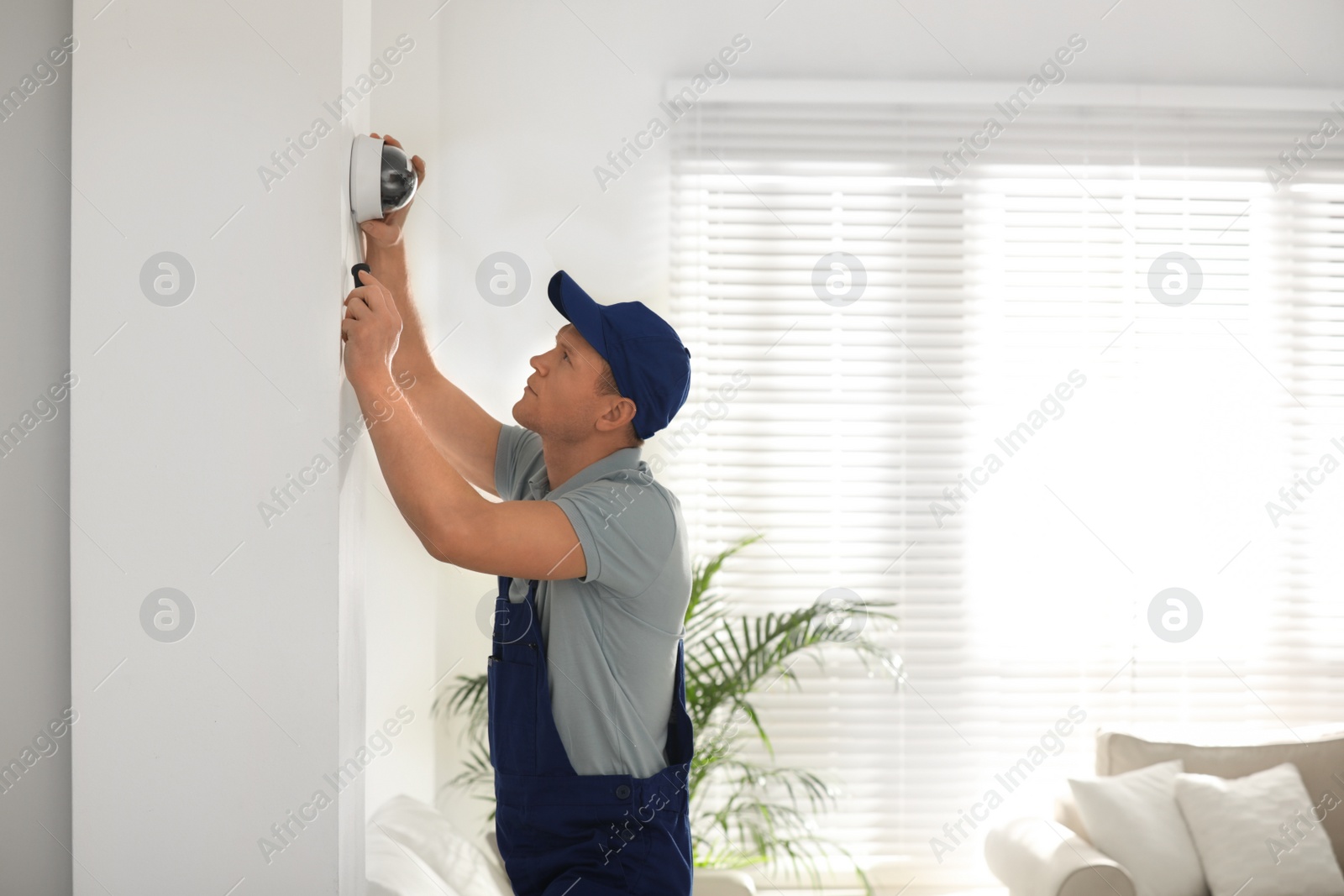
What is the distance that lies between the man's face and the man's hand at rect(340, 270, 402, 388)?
26 cm

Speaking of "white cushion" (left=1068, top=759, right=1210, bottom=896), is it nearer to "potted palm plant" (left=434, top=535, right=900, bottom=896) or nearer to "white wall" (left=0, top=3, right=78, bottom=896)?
"potted palm plant" (left=434, top=535, right=900, bottom=896)

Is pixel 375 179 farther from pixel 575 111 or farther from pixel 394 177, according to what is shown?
pixel 575 111

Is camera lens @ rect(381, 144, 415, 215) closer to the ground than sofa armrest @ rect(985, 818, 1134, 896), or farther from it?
farther from it

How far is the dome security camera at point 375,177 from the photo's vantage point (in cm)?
116

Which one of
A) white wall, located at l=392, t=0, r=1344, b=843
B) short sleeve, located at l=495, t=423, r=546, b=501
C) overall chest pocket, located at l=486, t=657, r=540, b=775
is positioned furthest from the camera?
white wall, located at l=392, t=0, r=1344, b=843

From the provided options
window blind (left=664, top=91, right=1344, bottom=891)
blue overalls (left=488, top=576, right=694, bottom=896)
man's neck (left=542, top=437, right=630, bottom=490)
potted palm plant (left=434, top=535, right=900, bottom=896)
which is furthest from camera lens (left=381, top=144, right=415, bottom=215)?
window blind (left=664, top=91, right=1344, bottom=891)

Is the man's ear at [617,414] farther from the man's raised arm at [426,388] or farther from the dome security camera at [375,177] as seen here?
the dome security camera at [375,177]

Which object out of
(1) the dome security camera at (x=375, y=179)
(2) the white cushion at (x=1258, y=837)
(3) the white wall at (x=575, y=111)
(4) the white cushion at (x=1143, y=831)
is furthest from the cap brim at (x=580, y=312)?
(2) the white cushion at (x=1258, y=837)

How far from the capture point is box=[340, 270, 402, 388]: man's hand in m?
1.10

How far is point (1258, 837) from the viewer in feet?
7.68

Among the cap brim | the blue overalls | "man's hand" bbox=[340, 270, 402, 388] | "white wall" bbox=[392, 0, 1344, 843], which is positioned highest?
"white wall" bbox=[392, 0, 1344, 843]

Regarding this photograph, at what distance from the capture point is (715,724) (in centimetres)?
243

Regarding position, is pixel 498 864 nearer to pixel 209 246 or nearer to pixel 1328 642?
pixel 209 246

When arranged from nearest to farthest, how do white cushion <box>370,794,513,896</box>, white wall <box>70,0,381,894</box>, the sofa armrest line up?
white wall <box>70,0,381,894</box> → white cushion <box>370,794,513,896</box> → the sofa armrest
